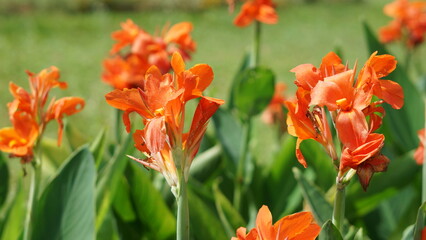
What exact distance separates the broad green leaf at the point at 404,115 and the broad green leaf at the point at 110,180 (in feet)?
2.28

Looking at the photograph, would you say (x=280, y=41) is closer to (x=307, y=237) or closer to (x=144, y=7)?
(x=144, y=7)

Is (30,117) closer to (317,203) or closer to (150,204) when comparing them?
(150,204)

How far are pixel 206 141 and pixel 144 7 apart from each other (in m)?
6.18

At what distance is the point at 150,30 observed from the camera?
6.65 meters

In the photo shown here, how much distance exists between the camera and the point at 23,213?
1.39 m

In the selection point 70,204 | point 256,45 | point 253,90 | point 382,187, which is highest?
point 256,45

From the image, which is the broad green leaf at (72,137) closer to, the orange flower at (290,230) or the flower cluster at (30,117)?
the flower cluster at (30,117)

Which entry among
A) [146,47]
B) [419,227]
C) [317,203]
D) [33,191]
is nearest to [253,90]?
[146,47]

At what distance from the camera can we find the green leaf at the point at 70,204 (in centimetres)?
106

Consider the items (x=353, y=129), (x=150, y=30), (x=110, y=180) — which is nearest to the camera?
(x=353, y=129)

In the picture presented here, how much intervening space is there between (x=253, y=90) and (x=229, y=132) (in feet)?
0.60

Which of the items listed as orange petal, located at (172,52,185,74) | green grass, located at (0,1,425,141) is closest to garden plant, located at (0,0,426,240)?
orange petal, located at (172,52,185,74)

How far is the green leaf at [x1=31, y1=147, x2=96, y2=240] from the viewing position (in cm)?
106

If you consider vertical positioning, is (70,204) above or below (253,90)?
below
